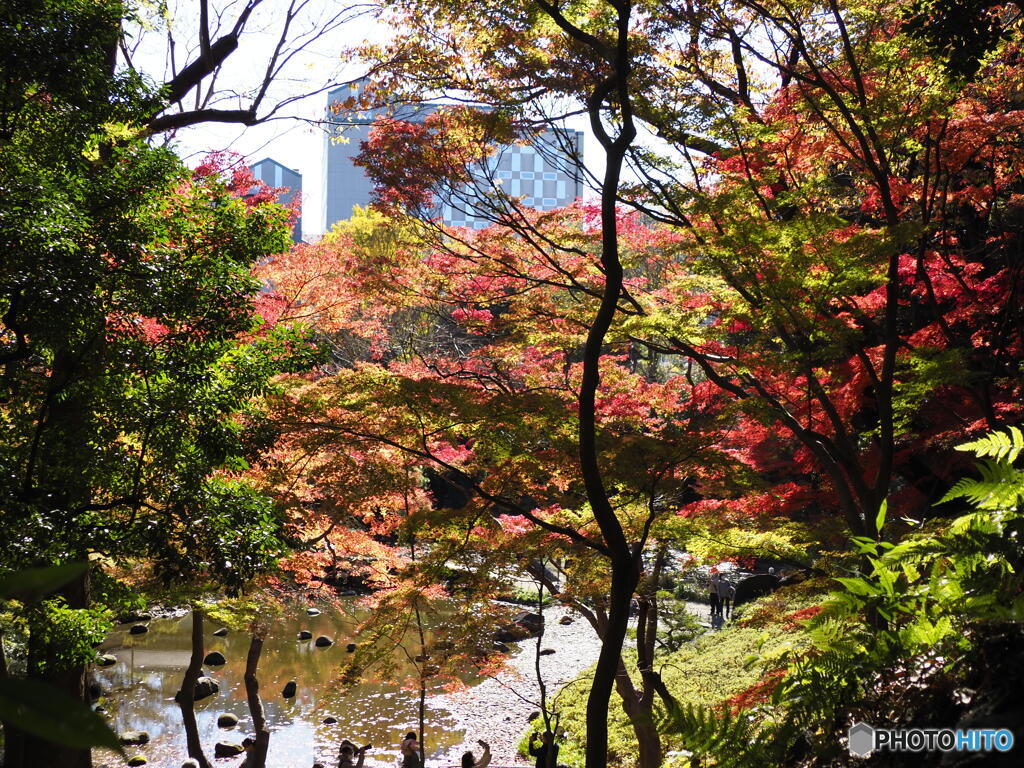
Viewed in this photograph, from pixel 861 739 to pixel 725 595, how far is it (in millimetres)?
15483

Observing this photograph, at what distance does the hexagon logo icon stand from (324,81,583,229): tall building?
18.4ft

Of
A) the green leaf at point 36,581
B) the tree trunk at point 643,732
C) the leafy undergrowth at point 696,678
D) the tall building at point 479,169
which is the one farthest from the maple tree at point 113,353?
the leafy undergrowth at point 696,678

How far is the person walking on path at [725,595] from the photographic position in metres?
16.7

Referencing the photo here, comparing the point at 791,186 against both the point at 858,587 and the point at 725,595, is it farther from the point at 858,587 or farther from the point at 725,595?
the point at 725,595


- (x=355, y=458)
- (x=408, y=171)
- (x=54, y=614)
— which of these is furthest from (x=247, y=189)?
(x=54, y=614)

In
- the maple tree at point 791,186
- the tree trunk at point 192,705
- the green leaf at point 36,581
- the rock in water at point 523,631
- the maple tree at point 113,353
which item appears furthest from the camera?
the rock in water at point 523,631

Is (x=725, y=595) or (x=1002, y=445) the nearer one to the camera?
(x=1002, y=445)

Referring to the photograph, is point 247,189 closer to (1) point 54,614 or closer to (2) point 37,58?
(2) point 37,58

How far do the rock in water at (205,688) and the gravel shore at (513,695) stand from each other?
390cm

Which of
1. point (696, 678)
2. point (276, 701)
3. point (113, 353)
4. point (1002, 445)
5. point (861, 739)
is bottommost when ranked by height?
point (276, 701)

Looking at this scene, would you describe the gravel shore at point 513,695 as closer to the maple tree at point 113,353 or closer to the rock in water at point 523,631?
the rock in water at point 523,631

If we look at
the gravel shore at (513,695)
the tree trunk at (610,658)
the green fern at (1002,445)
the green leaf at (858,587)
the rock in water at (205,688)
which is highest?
the green fern at (1002,445)

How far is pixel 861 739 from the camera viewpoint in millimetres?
2244

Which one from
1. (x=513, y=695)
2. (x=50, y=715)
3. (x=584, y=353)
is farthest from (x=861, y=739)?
(x=513, y=695)
